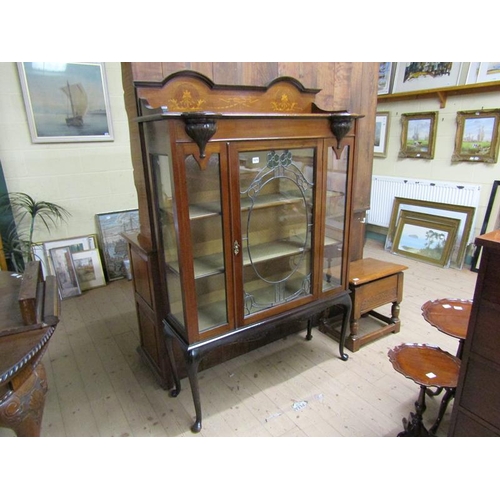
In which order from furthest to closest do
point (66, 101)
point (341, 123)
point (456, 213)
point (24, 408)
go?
point (456, 213), point (66, 101), point (341, 123), point (24, 408)

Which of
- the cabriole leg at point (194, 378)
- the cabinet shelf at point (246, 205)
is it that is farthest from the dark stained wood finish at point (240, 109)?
the cabriole leg at point (194, 378)

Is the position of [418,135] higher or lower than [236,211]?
higher

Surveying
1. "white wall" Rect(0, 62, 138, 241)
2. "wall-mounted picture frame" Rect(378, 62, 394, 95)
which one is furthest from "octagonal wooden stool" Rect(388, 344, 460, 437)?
"wall-mounted picture frame" Rect(378, 62, 394, 95)

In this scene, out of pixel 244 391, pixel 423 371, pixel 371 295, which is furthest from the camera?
pixel 371 295

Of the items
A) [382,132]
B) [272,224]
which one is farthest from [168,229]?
[382,132]

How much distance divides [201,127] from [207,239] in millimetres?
528

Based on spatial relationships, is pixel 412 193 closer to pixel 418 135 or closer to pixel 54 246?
pixel 418 135

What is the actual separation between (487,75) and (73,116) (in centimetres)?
394

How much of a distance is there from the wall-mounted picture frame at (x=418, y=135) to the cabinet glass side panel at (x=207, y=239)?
3.42 m

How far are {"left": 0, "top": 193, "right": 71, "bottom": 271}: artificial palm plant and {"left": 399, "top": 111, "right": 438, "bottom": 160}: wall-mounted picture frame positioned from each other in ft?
13.0

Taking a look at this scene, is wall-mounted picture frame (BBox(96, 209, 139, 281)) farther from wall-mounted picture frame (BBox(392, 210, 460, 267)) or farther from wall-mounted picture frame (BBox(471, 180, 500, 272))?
wall-mounted picture frame (BBox(471, 180, 500, 272))

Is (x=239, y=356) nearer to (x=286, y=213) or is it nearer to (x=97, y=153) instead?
(x=286, y=213)

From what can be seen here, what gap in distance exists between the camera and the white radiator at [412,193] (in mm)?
3816

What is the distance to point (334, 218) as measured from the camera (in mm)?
2127
